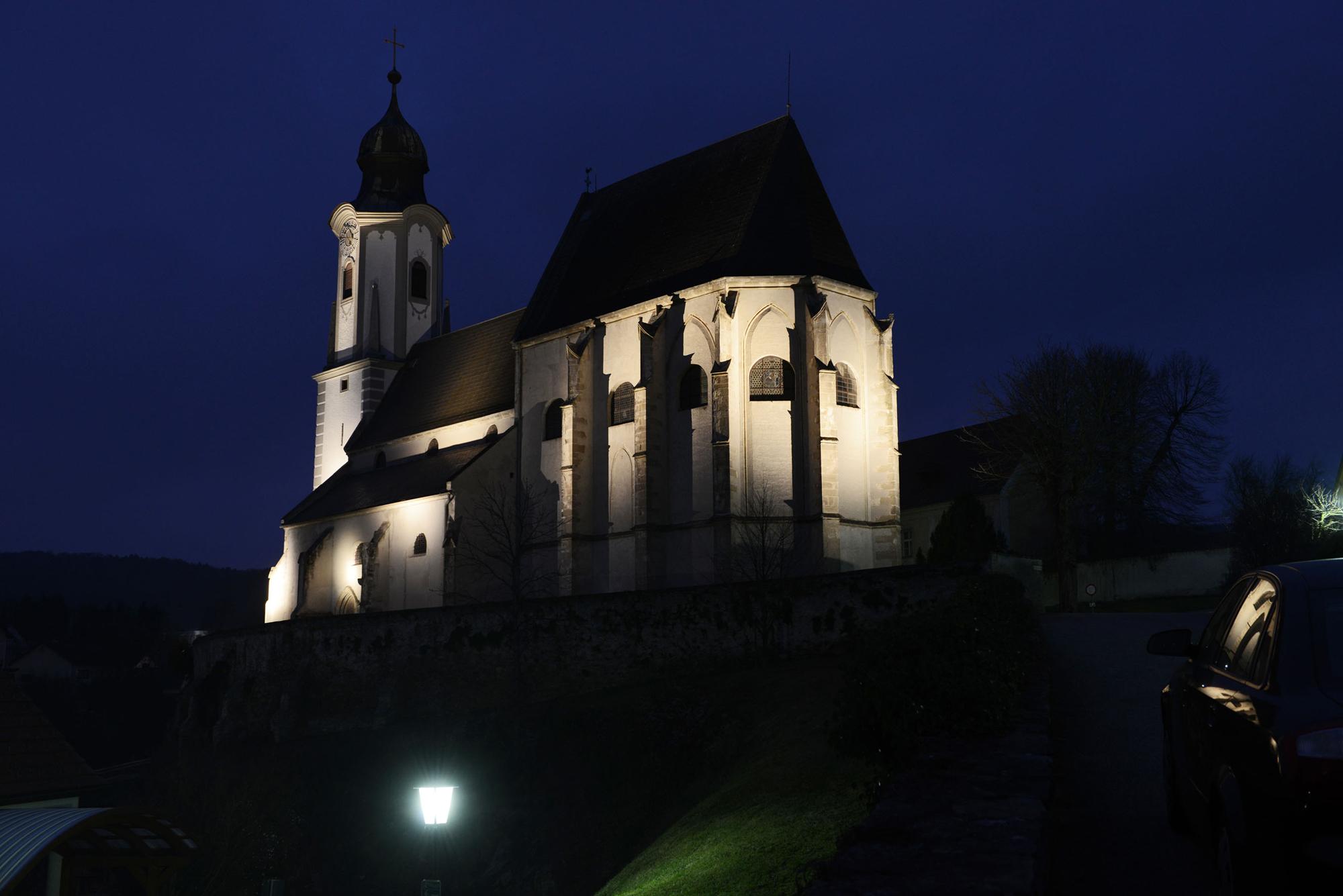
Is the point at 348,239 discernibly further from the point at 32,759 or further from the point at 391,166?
the point at 32,759

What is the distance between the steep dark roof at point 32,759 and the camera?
19.0 m

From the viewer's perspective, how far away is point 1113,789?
9.31 m

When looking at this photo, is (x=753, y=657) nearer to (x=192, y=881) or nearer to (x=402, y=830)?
(x=402, y=830)

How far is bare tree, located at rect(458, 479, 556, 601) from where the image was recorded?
41062 mm

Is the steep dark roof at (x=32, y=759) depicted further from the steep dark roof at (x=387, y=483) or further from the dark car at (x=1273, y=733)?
the steep dark roof at (x=387, y=483)

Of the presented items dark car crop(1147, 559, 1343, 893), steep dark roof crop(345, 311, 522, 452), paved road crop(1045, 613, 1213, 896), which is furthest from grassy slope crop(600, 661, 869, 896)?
steep dark roof crop(345, 311, 522, 452)

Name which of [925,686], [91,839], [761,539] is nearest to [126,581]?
[761,539]

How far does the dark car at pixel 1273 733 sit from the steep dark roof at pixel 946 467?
43631 millimetres

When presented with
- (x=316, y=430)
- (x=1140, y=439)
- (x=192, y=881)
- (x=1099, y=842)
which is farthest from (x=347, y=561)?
(x=1099, y=842)

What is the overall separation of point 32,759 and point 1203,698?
60.8ft

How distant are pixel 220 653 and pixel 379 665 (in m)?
10.2

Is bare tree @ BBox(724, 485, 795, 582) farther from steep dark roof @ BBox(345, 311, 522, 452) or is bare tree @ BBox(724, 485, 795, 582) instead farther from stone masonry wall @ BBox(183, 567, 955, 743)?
steep dark roof @ BBox(345, 311, 522, 452)

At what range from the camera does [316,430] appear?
2324 inches

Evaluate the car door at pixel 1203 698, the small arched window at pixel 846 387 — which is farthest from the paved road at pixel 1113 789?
the small arched window at pixel 846 387
